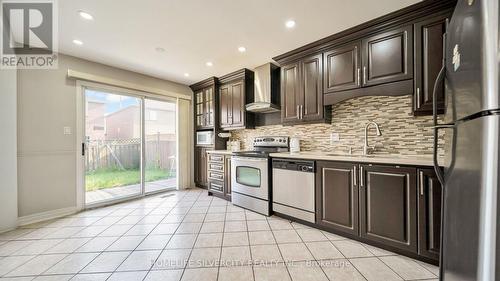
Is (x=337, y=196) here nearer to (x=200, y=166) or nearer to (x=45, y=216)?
(x=200, y=166)

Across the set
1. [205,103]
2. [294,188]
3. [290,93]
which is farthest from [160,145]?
[294,188]

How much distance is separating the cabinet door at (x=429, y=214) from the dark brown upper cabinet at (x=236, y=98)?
2.78 meters

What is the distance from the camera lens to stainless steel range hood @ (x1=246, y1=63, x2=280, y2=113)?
11.3ft

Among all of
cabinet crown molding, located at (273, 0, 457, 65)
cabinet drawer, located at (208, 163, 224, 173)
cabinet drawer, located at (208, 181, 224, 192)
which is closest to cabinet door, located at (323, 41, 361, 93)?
cabinet crown molding, located at (273, 0, 457, 65)

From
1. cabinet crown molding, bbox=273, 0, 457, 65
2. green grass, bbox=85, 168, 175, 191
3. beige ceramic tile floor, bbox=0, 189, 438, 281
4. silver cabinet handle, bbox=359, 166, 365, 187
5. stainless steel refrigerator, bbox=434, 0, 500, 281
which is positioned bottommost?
beige ceramic tile floor, bbox=0, 189, 438, 281

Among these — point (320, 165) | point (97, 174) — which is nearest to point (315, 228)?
point (320, 165)

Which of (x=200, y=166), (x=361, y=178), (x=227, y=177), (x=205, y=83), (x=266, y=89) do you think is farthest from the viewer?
(x=200, y=166)

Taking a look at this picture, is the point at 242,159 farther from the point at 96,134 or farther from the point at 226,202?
the point at 96,134

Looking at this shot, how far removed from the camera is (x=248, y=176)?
3.28 meters

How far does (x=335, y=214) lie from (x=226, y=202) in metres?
2.03

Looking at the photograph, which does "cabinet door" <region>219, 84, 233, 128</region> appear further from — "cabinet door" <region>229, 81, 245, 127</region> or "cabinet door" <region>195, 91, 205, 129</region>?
"cabinet door" <region>195, 91, 205, 129</region>

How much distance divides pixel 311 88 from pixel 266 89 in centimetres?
90

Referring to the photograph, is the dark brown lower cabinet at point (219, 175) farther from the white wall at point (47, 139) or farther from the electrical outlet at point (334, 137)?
the white wall at point (47, 139)

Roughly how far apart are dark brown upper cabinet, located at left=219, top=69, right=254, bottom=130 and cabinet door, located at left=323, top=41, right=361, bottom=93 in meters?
1.61
